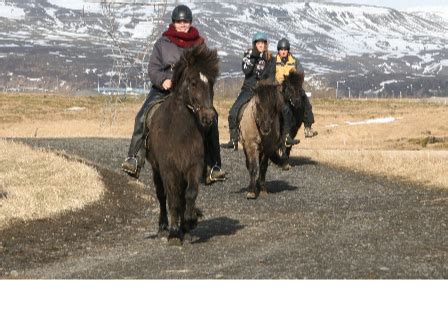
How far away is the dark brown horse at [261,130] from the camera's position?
20.3 metres

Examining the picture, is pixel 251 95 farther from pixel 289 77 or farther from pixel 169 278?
pixel 169 278

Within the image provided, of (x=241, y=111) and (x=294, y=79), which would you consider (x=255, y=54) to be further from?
(x=294, y=79)

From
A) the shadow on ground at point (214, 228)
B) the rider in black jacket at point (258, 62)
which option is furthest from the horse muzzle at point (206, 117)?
the rider in black jacket at point (258, 62)

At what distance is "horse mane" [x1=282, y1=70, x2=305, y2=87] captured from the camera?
23469 mm

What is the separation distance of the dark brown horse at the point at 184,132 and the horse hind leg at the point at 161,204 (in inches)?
25.1

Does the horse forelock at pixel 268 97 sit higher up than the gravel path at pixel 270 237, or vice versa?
the horse forelock at pixel 268 97

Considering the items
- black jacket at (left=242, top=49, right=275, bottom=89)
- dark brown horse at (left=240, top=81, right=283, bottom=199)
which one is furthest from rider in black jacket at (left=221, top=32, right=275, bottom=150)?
dark brown horse at (left=240, top=81, right=283, bottom=199)

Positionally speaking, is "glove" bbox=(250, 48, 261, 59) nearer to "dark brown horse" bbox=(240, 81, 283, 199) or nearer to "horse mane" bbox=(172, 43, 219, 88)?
"dark brown horse" bbox=(240, 81, 283, 199)

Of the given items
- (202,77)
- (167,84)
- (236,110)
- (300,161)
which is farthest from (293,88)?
(202,77)

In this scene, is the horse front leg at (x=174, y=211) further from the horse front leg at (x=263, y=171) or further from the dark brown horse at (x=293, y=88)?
the dark brown horse at (x=293, y=88)

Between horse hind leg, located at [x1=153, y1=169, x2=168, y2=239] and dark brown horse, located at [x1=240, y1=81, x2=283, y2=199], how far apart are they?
5534 millimetres

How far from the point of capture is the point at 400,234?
47.1ft

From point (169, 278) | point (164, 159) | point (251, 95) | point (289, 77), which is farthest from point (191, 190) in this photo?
point (289, 77)

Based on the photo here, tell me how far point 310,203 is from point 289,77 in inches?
168
